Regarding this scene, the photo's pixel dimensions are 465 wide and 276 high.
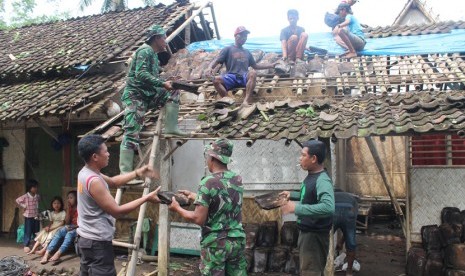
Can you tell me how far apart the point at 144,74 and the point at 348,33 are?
4980 mm

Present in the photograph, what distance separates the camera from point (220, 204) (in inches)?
144

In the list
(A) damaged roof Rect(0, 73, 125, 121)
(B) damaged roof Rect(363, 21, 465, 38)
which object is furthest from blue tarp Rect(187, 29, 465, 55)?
(A) damaged roof Rect(0, 73, 125, 121)

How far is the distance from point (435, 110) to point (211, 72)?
422 centimetres

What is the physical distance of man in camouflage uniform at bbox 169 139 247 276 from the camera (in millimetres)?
3619

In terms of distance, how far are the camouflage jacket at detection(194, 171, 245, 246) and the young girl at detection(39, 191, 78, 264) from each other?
554cm

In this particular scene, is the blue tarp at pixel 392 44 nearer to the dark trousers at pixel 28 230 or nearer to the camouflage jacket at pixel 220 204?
the dark trousers at pixel 28 230

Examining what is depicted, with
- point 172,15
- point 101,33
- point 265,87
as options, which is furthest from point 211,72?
point 101,33

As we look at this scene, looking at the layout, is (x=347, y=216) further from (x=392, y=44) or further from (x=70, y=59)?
(x=70, y=59)

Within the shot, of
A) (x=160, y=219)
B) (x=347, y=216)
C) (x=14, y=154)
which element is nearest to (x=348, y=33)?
(x=347, y=216)

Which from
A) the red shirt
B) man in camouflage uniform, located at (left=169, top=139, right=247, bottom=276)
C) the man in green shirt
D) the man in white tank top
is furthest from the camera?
the red shirt

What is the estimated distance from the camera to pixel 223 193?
144 inches

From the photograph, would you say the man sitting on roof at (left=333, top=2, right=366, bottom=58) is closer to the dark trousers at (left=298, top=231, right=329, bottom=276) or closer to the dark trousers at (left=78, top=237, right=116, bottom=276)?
the dark trousers at (left=298, top=231, right=329, bottom=276)

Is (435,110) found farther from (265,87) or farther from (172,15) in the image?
(172,15)

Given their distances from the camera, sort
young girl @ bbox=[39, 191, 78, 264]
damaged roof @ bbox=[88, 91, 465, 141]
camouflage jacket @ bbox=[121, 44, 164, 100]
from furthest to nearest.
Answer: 1. young girl @ bbox=[39, 191, 78, 264]
2. camouflage jacket @ bbox=[121, 44, 164, 100]
3. damaged roof @ bbox=[88, 91, 465, 141]
